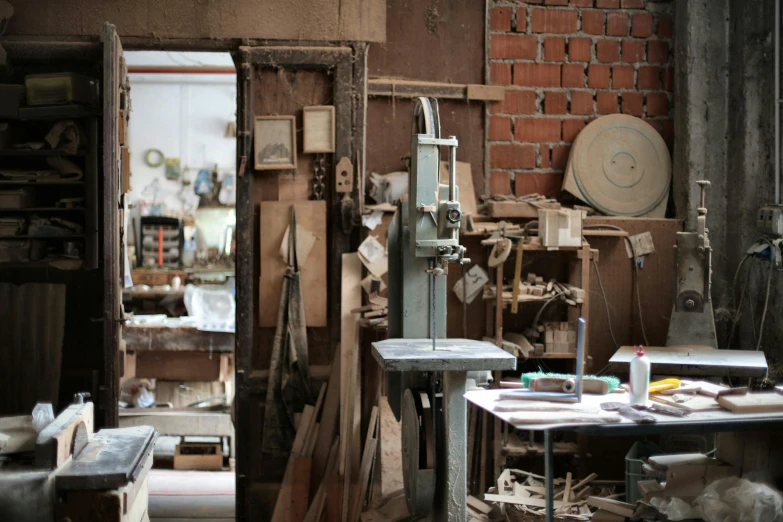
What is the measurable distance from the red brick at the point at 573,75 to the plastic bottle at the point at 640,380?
8.00ft

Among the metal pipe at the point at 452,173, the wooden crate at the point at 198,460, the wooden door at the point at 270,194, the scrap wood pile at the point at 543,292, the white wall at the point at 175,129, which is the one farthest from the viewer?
the white wall at the point at 175,129

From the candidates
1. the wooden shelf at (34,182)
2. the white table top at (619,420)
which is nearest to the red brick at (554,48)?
the white table top at (619,420)

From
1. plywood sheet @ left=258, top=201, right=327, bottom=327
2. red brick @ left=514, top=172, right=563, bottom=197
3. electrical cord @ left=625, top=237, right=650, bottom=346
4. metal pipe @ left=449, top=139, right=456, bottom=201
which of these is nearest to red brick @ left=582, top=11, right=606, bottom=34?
red brick @ left=514, top=172, right=563, bottom=197

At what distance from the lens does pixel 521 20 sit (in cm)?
496

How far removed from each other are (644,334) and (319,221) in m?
2.03

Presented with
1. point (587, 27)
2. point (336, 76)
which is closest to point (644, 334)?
point (587, 27)

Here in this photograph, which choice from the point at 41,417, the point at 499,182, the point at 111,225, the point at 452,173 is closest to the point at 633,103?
the point at 499,182

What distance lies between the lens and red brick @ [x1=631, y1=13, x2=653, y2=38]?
16.5 ft

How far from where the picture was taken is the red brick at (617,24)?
16.5 ft

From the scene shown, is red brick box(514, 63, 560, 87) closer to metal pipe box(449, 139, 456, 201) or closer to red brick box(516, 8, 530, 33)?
red brick box(516, 8, 530, 33)

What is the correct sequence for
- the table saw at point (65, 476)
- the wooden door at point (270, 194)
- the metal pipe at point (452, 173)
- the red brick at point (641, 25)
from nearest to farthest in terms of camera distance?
the table saw at point (65, 476), the metal pipe at point (452, 173), the wooden door at point (270, 194), the red brick at point (641, 25)

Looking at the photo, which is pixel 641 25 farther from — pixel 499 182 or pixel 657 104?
pixel 499 182

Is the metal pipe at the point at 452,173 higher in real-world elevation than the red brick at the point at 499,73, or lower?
lower

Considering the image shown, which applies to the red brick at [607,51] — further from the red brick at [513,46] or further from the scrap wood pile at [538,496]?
the scrap wood pile at [538,496]
